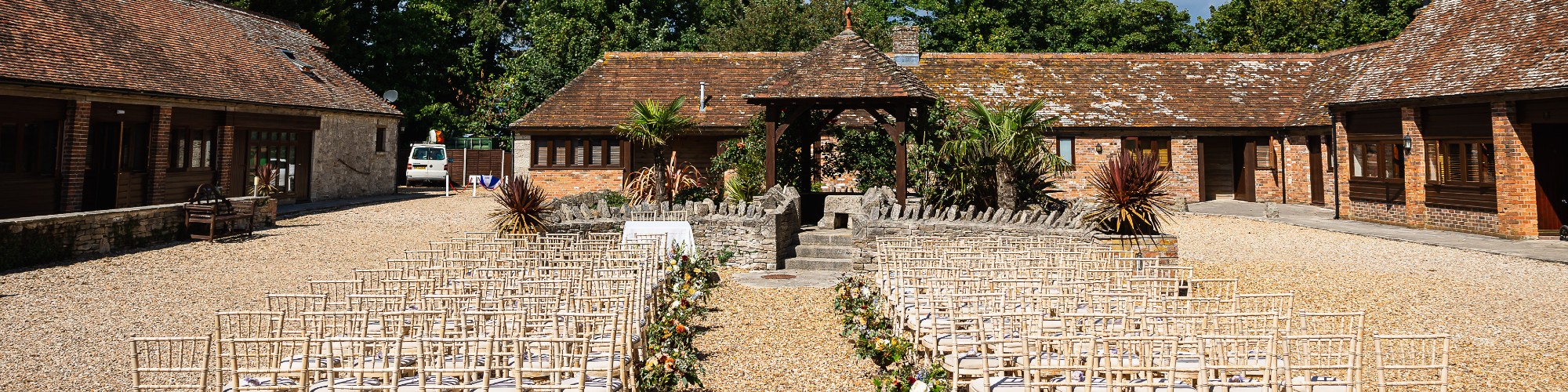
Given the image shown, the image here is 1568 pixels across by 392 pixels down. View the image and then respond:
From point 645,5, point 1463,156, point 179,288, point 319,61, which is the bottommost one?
point 179,288

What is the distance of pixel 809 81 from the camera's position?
1448 centimetres

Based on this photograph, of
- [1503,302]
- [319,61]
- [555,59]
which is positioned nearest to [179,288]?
[1503,302]

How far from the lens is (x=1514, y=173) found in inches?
628

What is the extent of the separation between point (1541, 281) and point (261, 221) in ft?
71.4

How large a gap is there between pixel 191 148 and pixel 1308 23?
38.3 meters

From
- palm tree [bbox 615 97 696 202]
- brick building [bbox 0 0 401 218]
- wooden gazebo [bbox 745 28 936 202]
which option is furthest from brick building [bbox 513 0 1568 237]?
brick building [bbox 0 0 401 218]

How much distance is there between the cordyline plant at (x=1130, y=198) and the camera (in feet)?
35.6

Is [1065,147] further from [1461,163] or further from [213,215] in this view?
[213,215]

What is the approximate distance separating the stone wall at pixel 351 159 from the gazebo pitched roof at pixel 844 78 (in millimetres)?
16842

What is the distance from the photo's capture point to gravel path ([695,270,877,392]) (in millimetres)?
6699

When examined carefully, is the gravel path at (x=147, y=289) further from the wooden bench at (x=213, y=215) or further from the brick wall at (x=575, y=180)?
the brick wall at (x=575, y=180)

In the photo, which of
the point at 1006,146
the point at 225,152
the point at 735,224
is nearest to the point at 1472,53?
the point at 1006,146

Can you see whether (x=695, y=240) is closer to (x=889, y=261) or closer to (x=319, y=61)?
(x=889, y=261)

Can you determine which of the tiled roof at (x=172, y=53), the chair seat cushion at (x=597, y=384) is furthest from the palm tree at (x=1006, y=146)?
the tiled roof at (x=172, y=53)
